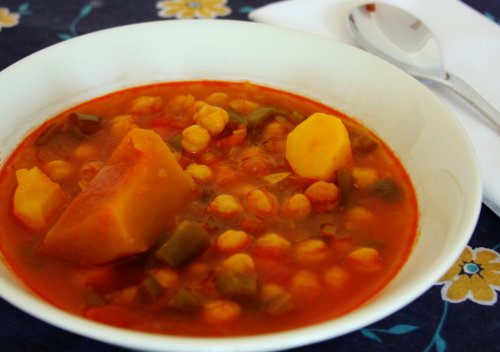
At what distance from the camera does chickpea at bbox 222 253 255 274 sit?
185 centimetres

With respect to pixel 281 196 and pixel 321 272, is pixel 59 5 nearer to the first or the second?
pixel 281 196

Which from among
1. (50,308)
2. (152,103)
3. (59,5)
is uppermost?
(50,308)

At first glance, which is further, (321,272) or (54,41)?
(54,41)

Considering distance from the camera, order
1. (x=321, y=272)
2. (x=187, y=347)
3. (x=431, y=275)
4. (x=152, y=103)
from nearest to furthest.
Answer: (x=187, y=347), (x=431, y=275), (x=321, y=272), (x=152, y=103)

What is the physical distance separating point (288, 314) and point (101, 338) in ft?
1.72

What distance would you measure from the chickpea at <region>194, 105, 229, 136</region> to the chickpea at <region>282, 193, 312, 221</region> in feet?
1.60

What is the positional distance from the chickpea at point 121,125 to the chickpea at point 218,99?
0.34m

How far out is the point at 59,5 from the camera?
3.66 metres

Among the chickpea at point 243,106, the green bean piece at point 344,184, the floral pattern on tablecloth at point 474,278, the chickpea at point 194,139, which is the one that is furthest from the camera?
the chickpea at point 243,106

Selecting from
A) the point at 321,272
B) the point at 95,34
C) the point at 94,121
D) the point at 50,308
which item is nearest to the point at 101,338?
the point at 50,308

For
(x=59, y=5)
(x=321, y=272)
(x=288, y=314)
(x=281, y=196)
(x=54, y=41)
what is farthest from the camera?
(x=59, y=5)

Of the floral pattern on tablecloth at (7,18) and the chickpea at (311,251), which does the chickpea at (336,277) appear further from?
the floral pattern on tablecloth at (7,18)

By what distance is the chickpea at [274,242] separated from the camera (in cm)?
195

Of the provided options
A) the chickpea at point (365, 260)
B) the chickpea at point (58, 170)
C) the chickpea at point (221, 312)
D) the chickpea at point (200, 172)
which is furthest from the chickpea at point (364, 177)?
the chickpea at point (58, 170)
